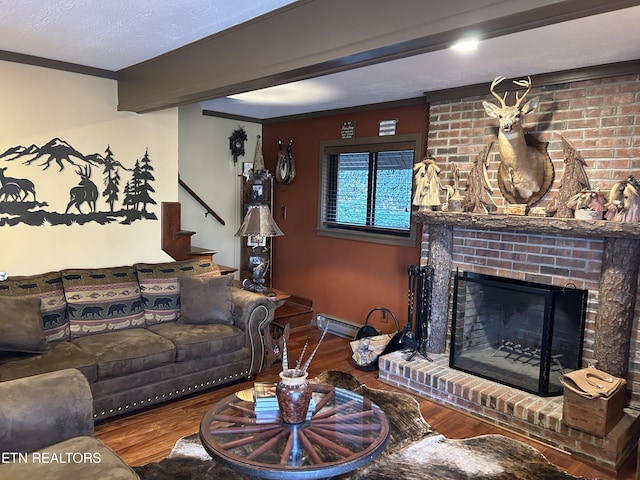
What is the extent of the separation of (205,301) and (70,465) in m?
1.93

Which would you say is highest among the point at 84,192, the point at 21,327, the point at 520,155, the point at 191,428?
the point at 520,155

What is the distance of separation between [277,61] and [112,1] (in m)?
0.85

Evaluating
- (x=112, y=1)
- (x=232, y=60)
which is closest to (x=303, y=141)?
(x=232, y=60)

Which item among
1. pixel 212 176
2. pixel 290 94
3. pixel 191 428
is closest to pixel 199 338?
pixel 191 428

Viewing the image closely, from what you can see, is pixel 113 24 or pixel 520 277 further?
pixel 520 277

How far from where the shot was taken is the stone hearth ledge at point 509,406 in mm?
2773

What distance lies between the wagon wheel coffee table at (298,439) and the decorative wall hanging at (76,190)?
2.22 meters

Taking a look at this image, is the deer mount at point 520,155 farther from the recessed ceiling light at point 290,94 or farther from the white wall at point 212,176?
the white wall at point 212,176

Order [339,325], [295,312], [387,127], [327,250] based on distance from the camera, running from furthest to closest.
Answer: [327,250] < [339,325] < [295,312] < [387,127]

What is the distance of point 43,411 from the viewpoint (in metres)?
1.97

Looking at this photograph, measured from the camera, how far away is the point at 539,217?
3.18 m

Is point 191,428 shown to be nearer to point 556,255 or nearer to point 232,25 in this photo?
point 232,25

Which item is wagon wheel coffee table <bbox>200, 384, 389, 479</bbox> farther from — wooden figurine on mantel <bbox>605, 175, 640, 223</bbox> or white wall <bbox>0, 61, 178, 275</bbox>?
white wall <bbox>0, 61, 178, 275</bbox>

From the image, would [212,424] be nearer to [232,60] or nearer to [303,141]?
[232,60]
